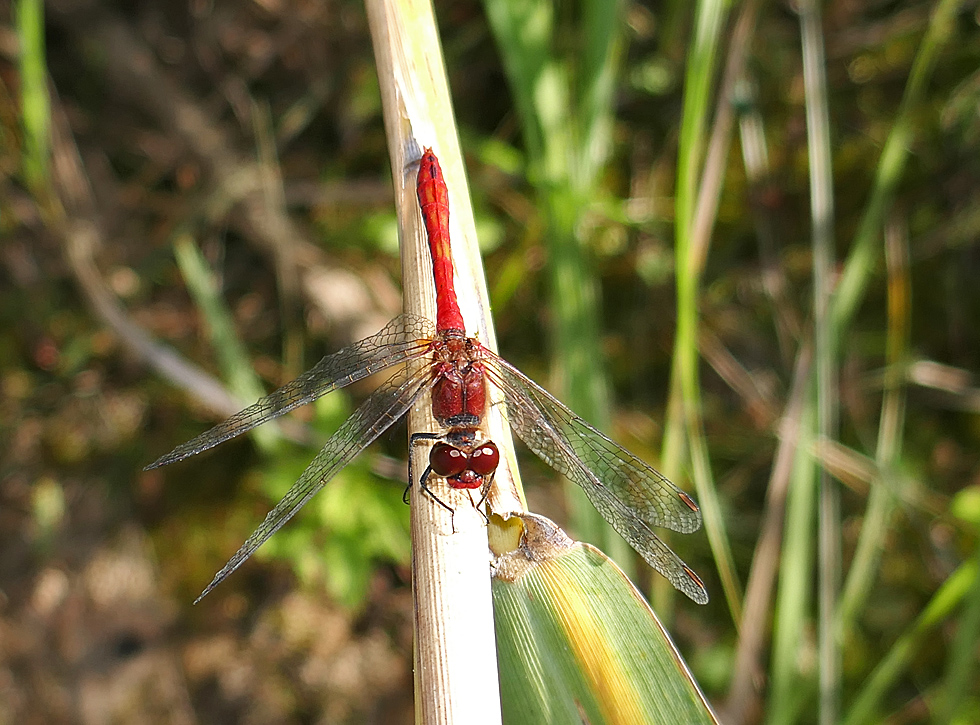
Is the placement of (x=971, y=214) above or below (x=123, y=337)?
above

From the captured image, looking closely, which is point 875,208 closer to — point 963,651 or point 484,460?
point 963,651

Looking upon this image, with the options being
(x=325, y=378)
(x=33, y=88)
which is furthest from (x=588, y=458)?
(x=33, y=88)

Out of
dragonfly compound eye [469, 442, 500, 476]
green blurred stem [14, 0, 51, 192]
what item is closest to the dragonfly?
dragonfly compound eye [469, 442, 500, 476]

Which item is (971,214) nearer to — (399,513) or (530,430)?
(530,430)

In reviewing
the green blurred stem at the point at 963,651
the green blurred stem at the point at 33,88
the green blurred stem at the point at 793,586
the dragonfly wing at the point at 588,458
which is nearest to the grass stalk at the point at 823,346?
the green blurred stem at the point at 793,586

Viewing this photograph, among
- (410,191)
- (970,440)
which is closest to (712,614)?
(970,440)

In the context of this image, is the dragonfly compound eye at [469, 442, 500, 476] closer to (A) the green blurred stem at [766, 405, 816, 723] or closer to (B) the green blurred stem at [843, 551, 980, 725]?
(A) the green blurred stem at [766, 405, 816, 723]

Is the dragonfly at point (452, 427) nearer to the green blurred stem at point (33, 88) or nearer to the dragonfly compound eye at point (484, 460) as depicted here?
the dragonfly compound eye at point (484, 460)

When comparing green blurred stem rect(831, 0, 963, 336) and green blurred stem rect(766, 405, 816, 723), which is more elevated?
green blurred stem rect(831, 0, 963, 336)
